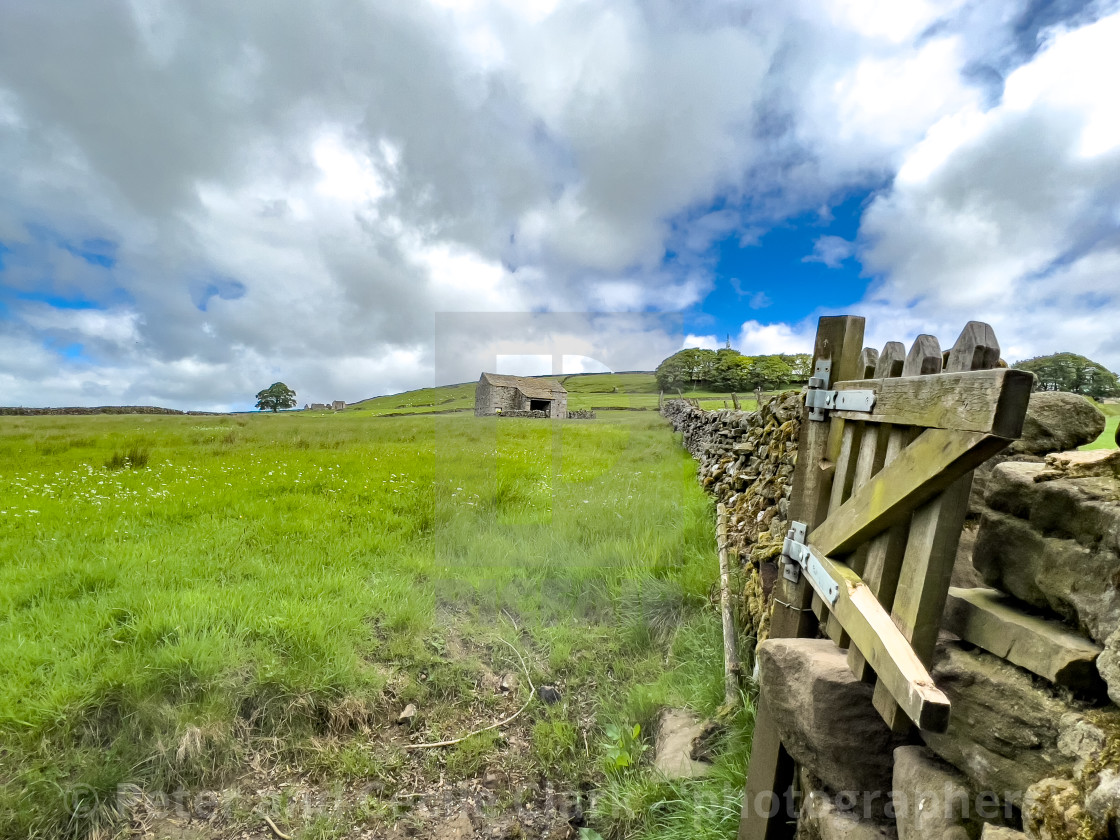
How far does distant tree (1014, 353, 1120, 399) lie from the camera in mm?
4750

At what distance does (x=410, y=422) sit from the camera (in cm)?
1981

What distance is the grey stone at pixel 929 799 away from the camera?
179 cm

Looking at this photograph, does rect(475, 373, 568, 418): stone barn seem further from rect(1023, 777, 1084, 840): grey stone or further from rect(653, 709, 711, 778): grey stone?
rect(1023, 777, 1084, 840): grey stone

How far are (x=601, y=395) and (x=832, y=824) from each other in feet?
71.4

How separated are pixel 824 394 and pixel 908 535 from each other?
115 centimetres

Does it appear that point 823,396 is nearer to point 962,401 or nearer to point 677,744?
point 962,401

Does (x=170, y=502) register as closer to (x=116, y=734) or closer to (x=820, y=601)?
(x=116, y=734)

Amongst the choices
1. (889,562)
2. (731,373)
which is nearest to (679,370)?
(731,373)

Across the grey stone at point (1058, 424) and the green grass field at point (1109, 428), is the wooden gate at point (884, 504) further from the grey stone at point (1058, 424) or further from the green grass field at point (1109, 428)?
the green grass field at point (1109, 428)

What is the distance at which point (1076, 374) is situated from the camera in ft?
17.4

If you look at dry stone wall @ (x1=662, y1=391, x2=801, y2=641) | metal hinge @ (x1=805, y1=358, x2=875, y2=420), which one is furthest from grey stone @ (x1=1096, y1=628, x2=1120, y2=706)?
dry stone wall @ (x1=662, y1=391, x2=801, y2=641)

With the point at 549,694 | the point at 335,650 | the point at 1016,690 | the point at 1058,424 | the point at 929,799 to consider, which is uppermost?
the point at 1058,424

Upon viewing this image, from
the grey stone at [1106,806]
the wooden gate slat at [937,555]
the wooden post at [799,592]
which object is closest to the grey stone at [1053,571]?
the wooden gate slat at [937,555]

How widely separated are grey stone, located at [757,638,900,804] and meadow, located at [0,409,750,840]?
3.94 ft
